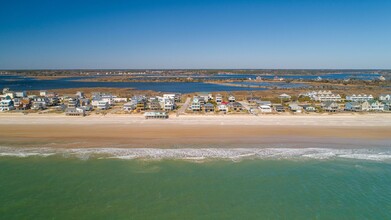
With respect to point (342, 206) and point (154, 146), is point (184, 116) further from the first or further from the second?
point (342, 206)

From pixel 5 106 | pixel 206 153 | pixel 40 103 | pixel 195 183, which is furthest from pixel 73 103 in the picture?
pixel 195 183

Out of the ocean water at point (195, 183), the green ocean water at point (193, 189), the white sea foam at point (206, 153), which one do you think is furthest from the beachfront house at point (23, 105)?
the green ocean water at point (193, 189)

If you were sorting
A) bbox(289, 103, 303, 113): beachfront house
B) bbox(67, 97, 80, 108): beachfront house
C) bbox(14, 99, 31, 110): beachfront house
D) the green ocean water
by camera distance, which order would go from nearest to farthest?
the green ocean water
bbox(289, 103, 303, 113): beachfront house
bbox(14, 99, 31, 110): beachfront house
bbox(67, 97, 80, 108): beachfront house

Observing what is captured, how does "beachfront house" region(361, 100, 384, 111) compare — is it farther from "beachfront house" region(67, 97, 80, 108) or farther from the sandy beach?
"beachfront house" region(67, 97, 80, 108)

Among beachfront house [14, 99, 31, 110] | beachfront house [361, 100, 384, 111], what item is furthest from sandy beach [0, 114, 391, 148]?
beachfront house [14, 99, 31, 110]

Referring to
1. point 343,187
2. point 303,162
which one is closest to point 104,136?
point 303,162

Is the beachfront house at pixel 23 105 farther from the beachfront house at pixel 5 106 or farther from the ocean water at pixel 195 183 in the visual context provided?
the ocean water at pixel 195 183
